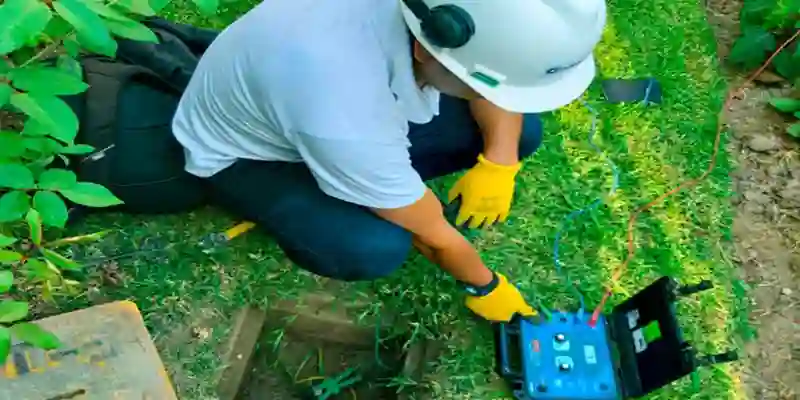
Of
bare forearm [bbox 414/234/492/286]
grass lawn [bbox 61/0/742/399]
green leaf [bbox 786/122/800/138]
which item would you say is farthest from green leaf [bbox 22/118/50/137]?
green leaf [bbox 786/122/800/138]

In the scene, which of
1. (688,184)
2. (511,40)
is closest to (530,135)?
(688,184)

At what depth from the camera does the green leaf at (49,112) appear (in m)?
1.23

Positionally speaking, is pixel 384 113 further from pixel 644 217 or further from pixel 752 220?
pixel 752 220

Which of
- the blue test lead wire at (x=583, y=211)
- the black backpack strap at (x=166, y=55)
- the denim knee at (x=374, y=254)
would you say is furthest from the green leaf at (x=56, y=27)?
the blue test lead wire at (x=583, y=211)

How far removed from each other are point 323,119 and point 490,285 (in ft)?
1.90

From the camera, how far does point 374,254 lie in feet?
5.73

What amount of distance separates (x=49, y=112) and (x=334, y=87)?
405 mm

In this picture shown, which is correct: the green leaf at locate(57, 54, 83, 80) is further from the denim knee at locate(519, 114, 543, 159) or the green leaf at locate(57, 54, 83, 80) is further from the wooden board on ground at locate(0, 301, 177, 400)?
the denim knee at locate(519, 114, 543, 159)

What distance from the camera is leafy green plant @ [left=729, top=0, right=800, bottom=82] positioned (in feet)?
8.03

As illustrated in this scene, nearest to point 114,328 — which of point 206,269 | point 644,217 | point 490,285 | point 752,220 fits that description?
point 206,269

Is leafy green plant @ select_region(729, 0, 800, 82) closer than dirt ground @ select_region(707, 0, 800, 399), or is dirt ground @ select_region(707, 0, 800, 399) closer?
dirt ground @ select_region(707, 0, 800, 399)

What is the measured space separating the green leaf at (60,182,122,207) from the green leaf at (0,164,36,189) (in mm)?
49

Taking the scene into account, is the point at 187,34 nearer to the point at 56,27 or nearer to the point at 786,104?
the point at 56,27

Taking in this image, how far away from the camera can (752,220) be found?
2.21m
